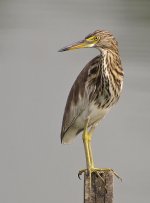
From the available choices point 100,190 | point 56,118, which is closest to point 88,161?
point 100,190

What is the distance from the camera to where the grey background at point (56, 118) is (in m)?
9.73

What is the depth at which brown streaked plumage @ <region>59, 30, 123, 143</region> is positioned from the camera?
22.9 ft

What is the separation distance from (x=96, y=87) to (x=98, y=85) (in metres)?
0.02

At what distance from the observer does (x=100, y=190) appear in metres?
5.71

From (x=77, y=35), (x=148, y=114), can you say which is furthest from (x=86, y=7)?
(x=148, y=114)

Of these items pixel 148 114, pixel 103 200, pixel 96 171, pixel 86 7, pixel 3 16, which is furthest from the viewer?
pixel 86 7

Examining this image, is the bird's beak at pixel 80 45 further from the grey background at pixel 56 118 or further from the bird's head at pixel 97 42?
the grey background at pixel 56 118

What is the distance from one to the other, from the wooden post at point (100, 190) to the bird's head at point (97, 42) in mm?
1338

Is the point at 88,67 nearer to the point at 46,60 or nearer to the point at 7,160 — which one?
the point at 7,160

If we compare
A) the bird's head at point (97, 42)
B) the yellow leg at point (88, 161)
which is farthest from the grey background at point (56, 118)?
the bird's head at point (97, 42)

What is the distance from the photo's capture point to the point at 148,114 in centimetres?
1204

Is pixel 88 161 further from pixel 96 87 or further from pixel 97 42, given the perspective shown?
pixel 97 42

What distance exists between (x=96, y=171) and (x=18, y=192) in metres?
3.47

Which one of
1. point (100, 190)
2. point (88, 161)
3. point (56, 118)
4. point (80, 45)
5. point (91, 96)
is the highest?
point (80, 45)
